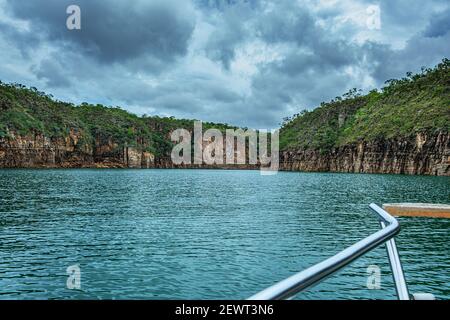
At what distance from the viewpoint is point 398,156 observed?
5778 inches

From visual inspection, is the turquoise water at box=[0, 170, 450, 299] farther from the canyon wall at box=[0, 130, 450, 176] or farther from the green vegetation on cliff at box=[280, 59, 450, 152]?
the green vegetation on cliff at box=[280, 59, 450, 152]

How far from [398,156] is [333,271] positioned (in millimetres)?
155972

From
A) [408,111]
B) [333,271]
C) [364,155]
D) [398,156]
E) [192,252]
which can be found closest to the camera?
[333,271]

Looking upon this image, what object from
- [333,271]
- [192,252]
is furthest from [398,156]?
[333,271]

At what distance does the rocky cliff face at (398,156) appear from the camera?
427 ft

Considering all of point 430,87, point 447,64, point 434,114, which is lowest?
point 434,114

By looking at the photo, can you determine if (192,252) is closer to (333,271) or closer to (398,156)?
(333,271)

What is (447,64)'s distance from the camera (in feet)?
565

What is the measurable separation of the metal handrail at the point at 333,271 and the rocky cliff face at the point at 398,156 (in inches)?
5492

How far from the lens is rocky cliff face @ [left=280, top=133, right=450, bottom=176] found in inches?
5123
